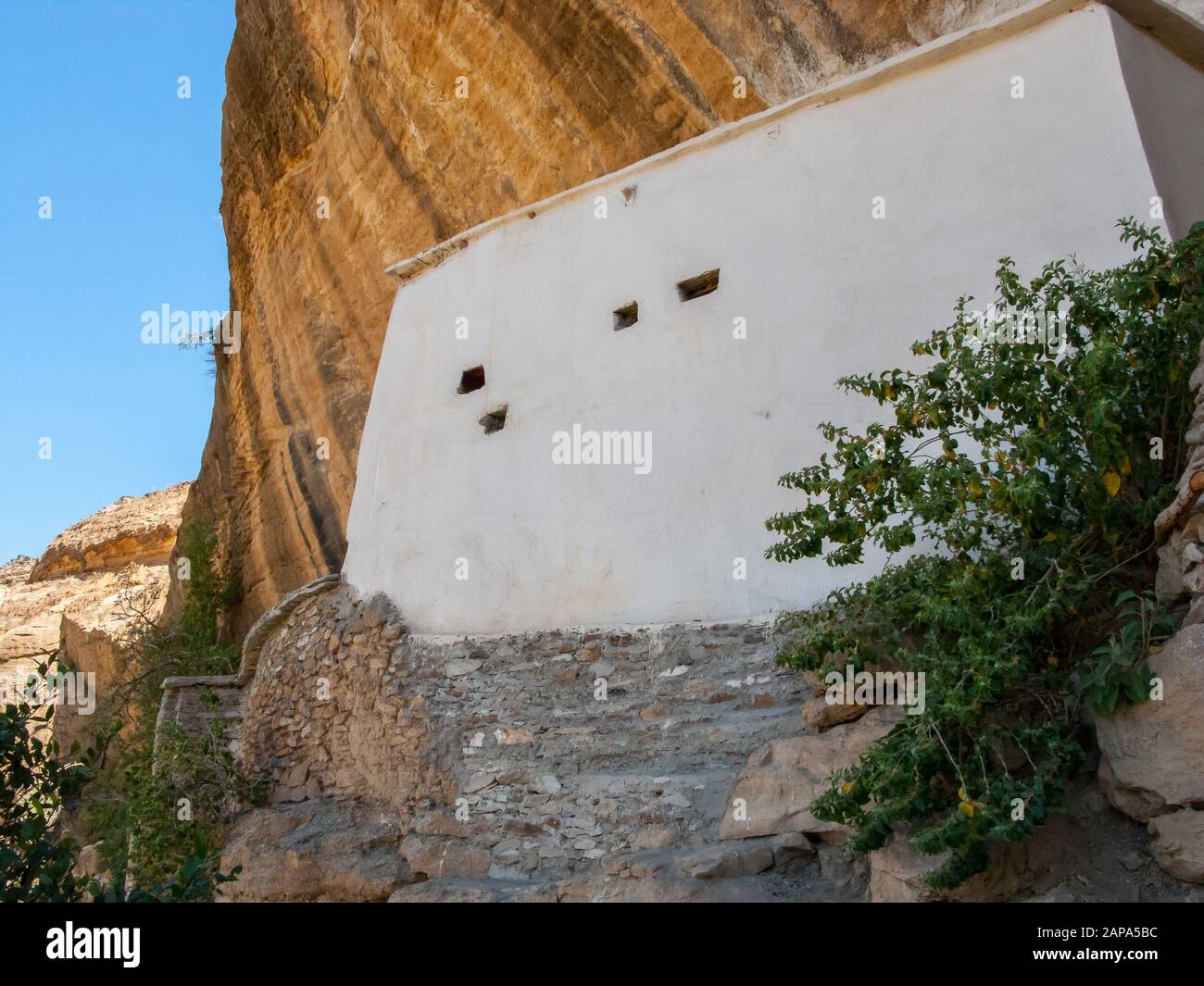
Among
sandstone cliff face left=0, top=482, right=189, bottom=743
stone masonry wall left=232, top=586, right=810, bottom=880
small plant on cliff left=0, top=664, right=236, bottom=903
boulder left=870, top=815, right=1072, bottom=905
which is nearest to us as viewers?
boulder left=870, top=815, right=1072, bottom=905

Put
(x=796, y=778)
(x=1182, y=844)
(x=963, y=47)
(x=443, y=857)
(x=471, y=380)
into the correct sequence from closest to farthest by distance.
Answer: (x=1182, y=844), (x=796, y=778), (x=443, y=857), (x=963, y=47), (x=471, y=380)

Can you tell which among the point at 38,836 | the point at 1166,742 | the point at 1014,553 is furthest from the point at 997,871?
the point at 38,836

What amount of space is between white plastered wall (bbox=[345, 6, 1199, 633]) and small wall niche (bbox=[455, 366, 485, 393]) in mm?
66

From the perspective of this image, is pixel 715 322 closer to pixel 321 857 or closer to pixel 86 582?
pixel 321 857

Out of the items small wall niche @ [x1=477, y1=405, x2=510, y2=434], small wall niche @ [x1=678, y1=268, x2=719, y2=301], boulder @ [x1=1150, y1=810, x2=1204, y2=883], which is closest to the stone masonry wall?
small wall niche @ [x1=477, y1=405, x2=510, y2=434]

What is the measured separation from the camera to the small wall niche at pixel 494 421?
24.2 feet

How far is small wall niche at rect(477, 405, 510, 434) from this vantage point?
7.38 m

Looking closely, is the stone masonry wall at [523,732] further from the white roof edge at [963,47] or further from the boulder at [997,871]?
the white roof edge at [963,47]

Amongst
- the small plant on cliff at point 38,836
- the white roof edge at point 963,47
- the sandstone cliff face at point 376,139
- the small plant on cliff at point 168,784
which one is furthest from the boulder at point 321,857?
the sandstone cliff face at point 376,139

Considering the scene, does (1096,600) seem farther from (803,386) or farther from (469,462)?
(469,462)

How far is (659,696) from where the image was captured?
575cm

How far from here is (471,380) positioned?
25.4 feet

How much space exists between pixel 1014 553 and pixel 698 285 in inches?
111

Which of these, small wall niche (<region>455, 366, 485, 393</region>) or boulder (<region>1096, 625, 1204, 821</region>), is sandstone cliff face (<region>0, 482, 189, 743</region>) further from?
boulder (<region>1096, 625, 1204, 821</region>)
